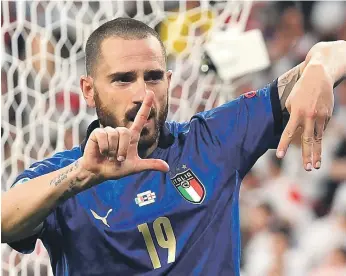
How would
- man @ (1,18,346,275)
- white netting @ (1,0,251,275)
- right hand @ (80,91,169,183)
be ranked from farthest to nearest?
white netting @ (1,0,251,275)
man @ (1,18,346,275)
right hand @ (80,91,169,183)

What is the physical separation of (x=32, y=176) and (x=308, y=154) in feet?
1.80

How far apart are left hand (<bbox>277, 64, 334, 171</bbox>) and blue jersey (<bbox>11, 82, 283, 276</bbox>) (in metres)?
0.19

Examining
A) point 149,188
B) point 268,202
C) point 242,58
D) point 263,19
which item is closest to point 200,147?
point 149,188

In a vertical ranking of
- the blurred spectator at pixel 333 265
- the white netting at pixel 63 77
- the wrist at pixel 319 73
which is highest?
the wrist at pixel 319 73

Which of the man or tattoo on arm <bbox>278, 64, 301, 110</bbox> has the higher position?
tattoo on arm <bbox>278, 64, 301, 110</bbox>

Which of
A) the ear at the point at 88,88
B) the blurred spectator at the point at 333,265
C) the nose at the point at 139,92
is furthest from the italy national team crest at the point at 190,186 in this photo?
the blurred spectator at the point at 333,265

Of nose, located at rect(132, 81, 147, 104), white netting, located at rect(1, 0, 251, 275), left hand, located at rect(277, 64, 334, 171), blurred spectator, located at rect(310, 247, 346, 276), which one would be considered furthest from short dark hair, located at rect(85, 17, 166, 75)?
blurred spectator, located at rect(310, 247, 346, 276)

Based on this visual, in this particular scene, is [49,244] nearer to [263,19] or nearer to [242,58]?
[242,58]

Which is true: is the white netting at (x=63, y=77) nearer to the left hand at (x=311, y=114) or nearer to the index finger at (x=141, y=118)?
the left hand at (x=311, y=114)

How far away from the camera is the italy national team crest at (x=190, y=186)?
1.40 m

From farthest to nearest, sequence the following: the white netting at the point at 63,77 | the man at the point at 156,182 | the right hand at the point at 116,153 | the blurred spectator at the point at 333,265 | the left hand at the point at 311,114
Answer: the blurred spectator at the point at 333,265
the white netting at the point at 63,77
the man at the point at 156,182
the left hand at the point at 311,114
the right hand at the point at 116,153

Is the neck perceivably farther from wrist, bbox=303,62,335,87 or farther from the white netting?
the white netting

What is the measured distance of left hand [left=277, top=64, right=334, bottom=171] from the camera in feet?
3.90

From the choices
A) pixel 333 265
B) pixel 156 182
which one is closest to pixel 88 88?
pixel 156 182
